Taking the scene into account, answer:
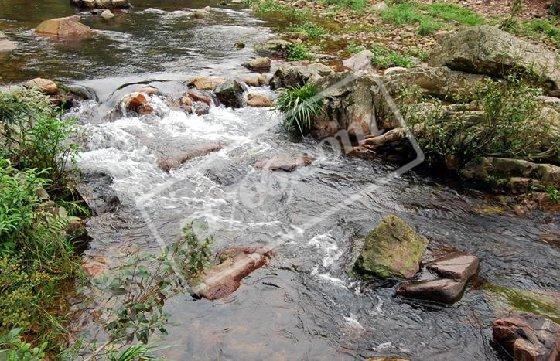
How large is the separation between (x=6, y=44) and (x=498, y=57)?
13813 millimetres

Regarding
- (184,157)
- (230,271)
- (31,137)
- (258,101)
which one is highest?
(31,137)

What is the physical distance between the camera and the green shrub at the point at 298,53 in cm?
1534

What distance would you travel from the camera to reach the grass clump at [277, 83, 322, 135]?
10.2 metres

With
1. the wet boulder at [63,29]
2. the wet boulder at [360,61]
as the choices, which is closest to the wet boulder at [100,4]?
the wet boulder at [63,29]

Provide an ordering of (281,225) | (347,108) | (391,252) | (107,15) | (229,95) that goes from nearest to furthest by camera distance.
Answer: (391,252)
(281,225)
(347,108)
(229,95)
(107,15)

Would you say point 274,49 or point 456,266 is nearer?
point 456,266

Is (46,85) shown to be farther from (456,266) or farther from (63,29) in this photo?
(456,266)

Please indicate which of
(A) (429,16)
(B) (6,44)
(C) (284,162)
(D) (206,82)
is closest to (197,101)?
(D) (206,82)

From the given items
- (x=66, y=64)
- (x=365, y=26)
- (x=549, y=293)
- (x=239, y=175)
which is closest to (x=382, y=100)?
(x=239, y=175)

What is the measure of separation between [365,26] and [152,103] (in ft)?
37.2

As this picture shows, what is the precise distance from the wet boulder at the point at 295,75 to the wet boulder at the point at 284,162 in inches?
137

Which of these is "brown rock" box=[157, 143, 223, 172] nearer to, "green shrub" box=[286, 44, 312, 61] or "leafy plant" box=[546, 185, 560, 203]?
"leafy plant" box=[546, 185, 560, 203]

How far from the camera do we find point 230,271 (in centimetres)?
591

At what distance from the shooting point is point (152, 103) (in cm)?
1130
